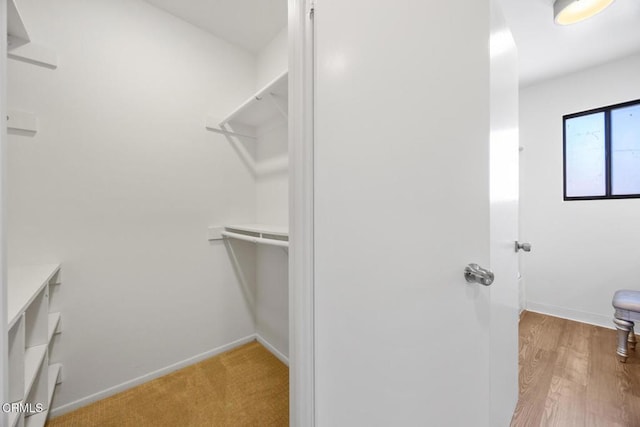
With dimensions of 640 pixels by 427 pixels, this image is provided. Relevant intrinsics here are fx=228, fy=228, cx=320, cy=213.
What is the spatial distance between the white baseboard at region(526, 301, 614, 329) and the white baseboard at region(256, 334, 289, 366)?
2.90m

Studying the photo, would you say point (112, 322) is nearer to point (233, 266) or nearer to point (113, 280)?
point (113, 280)

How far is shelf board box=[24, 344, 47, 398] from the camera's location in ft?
2.69

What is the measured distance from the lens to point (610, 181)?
2.25 metres

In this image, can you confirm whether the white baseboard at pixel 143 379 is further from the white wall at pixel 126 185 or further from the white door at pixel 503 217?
the white door at pixel 503 217

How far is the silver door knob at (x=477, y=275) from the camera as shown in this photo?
72 cm

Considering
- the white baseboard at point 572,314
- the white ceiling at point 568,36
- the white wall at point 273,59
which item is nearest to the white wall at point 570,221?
the white baseboard at point 572,314

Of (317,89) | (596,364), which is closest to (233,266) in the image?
(317,89)

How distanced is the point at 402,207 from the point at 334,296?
0.37 meters

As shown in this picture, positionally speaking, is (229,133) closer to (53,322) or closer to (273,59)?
(273,59)

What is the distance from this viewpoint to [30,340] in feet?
3.29

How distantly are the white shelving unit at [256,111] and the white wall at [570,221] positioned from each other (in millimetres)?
2883

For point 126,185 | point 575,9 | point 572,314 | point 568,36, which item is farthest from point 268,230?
point 572,314

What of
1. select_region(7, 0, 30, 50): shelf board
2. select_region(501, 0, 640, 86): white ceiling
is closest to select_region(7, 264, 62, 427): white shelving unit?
select_region(7, 0, 30, 50): shelf board

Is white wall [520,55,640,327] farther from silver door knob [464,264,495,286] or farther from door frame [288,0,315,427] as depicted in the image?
door frame [288,0,315,427]
